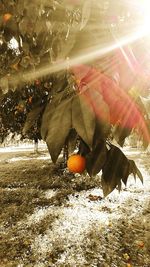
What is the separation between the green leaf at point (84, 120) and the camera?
0.93 metres

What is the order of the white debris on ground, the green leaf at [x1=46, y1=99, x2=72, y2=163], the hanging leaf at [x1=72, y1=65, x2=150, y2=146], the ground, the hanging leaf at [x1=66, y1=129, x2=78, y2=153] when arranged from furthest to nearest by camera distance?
the white debris on ground
the ground
the hanging leaf at [x1=66, y1=129, x2=78, y2=153]
the hanging leaf at [x1=72, y1=65, x2=150, y2=146]
the green leaf at [x1=46, y1=99, x2=72, y2=163]

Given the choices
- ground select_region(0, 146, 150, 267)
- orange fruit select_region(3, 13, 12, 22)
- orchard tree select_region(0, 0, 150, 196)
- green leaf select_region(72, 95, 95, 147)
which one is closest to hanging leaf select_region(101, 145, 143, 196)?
orchard tree select_region(0, 0, 150, 196)

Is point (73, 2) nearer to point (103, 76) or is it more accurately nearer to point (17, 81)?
point (103, 76)

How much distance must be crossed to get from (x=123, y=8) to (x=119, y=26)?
0.23 ft

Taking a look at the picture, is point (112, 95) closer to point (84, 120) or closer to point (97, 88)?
point (97, 88)

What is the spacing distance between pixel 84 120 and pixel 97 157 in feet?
1.58

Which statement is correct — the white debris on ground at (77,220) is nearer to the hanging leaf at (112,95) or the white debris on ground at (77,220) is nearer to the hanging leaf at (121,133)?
the hanging leaf at (121,133)

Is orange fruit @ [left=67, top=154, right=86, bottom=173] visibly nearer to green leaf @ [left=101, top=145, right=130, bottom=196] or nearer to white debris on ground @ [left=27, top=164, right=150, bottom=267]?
green leaf @ [left=101, top=145, right=130, bottom=196]

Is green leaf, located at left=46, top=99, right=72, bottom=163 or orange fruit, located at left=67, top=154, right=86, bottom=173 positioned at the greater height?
green leaf, located at left=46, top=99, right=72, bottom=163

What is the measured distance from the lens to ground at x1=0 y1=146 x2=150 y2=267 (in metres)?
5.45

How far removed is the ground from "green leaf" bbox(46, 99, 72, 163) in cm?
461

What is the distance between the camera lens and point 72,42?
1244mm

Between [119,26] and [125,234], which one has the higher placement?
[119,26]

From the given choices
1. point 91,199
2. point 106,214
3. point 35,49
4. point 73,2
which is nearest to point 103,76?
point 73,2
